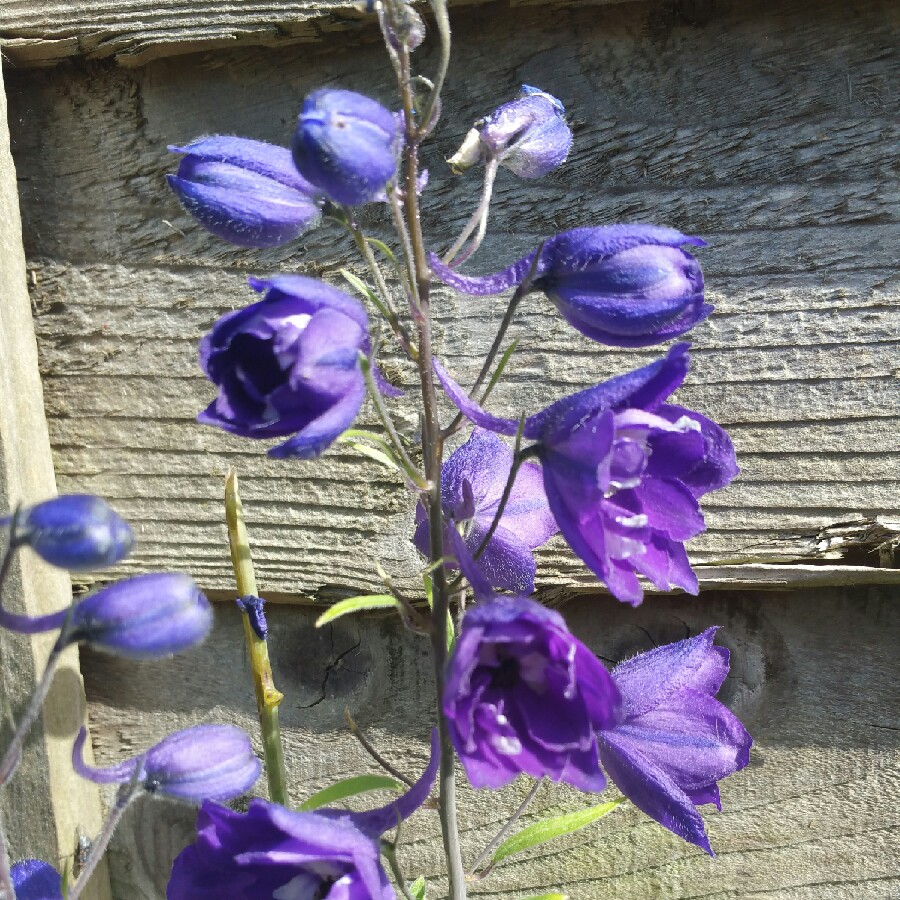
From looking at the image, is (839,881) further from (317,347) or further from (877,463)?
(317,347)

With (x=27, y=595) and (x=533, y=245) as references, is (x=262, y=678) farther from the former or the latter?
(x=533, y=245)

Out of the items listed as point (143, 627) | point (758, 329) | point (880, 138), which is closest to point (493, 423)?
point (143, 627)

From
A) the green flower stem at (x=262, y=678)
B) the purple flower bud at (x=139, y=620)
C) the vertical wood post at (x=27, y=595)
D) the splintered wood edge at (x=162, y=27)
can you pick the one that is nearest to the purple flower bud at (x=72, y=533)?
the purple flower bud at (x=139, y=620)

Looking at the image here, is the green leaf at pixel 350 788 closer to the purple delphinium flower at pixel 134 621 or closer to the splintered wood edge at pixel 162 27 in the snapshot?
the purple delphinium flower at pixel 134 621

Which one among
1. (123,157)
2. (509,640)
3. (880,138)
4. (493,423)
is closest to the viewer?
(509,640)

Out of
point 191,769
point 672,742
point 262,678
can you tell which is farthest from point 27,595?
point 672,742

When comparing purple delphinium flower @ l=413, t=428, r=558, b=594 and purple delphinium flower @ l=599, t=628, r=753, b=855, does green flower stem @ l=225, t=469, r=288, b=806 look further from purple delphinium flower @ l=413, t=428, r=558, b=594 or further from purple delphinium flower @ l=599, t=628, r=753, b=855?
purple delphinium flower @ l=599, t=628, r=753, b=855

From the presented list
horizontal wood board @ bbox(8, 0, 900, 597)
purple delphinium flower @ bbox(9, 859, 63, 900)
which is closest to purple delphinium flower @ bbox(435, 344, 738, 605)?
horizontal wood board @ bbox(8, 0, 900, 597)
